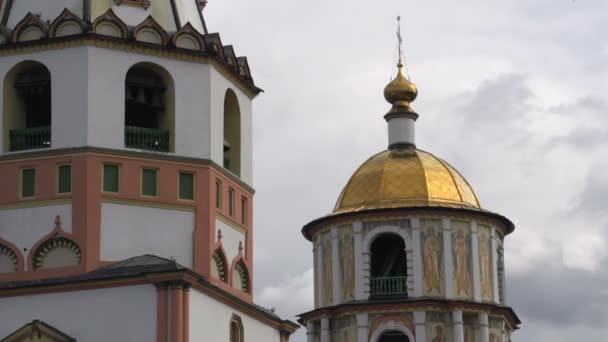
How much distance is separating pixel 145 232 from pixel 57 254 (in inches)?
65.9

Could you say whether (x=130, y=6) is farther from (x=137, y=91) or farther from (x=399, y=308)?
(x=399, y=308)

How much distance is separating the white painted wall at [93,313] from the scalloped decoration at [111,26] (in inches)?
202

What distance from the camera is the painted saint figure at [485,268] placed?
56625mm

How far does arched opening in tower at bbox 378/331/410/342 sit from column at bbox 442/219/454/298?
1.75 m

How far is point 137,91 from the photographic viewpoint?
125 feet

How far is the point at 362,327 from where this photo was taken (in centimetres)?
5644

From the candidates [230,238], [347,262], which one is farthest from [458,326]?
[230,238]

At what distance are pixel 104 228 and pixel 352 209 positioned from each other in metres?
21.5

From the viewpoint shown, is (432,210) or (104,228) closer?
(104,228)

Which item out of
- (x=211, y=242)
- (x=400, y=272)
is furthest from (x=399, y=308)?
(x=211, y=242)

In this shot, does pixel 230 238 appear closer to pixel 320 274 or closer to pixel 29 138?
pixel 29 138

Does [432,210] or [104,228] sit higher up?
[432,210]

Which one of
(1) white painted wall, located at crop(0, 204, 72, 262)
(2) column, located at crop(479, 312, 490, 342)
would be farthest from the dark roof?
(2) column, located at crop(479, 312, 490, 342)

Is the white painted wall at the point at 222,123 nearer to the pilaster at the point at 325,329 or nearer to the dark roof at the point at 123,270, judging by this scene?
the dark roof at the point at 123,270
